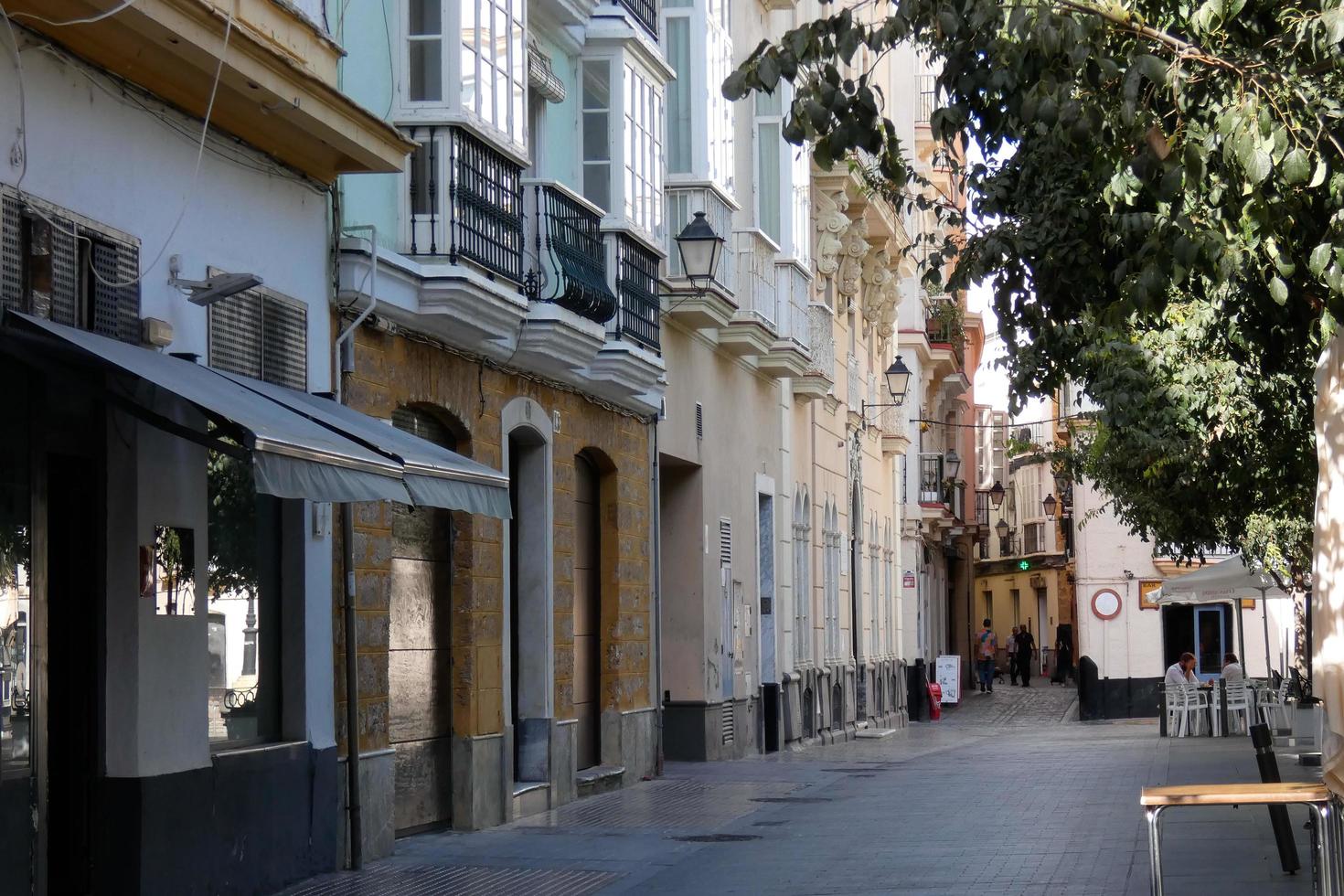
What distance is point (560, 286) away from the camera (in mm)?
16547

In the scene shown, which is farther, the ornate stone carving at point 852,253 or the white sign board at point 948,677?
the white sign board at point 948,677

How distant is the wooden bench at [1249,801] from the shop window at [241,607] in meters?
5.43

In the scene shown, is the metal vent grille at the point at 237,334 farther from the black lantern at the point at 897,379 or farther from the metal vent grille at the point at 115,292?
the black lantern at the point at 897,379

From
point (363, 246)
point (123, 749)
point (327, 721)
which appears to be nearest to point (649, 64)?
point (363, 246)

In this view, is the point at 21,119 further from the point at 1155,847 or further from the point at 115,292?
the point at 1155,847

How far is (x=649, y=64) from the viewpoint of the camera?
1969 cm

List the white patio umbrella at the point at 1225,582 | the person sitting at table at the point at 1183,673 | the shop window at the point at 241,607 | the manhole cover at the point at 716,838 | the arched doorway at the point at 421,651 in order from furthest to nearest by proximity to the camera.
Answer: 1. the person sitting at table at the point at 1183,673
2. the white patio umbrella at the point at 1225,582
3. the manhole cover at the point at 716,838
4. the arched doorway at the point at 421,651
5. the shop window at the point at 241,607

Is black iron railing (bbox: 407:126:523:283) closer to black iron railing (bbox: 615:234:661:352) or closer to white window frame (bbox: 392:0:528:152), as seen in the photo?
white window frame (bbox: 392:0:528:152)

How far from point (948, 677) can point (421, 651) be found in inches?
1167

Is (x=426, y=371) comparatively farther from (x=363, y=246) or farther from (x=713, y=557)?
(x=713, y=557)

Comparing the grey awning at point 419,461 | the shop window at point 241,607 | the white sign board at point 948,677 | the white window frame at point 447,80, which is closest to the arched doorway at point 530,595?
the white window frame at point 447,80

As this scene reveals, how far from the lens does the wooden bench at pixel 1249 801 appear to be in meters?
8.38

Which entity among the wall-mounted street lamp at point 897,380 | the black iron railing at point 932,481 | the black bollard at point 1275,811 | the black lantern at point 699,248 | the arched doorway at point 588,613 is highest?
the wall-mounted street lamp at point 897,380

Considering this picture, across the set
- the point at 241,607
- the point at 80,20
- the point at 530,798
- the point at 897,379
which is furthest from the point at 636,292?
the point at 897,379
